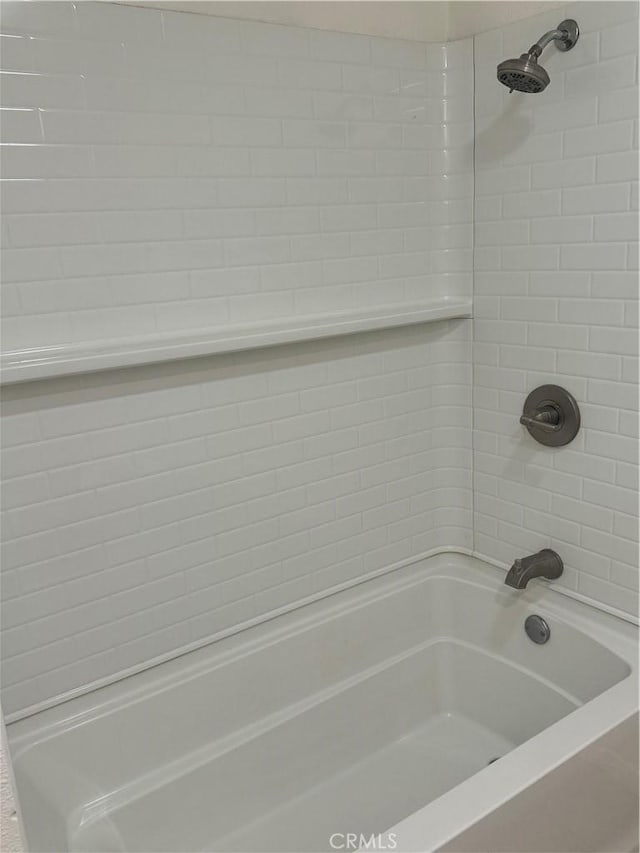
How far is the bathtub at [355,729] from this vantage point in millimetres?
1601

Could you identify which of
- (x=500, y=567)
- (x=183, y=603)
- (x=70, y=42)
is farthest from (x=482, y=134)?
(x=183, y=603)

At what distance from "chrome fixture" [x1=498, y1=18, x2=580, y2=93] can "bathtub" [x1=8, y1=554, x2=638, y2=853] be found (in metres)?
1.31

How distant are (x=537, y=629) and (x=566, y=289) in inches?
36.4

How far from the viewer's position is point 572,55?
1781 millimetres

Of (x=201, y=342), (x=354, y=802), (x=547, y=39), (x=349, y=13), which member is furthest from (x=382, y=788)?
(x=349, y=13)

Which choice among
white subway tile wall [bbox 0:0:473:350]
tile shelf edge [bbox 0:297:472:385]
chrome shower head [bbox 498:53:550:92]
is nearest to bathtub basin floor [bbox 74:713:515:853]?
tile shelf edge [bbox 0:297:472:385]

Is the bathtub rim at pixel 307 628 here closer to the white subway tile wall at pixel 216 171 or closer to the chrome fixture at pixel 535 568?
the chrome fixture at pixel 535 568

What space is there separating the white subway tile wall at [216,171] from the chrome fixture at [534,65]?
0.33 meters

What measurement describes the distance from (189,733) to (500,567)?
1.02 meters

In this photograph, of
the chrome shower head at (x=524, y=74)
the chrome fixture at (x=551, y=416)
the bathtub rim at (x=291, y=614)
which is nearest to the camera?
the chrome shower head at (x=524, y=74)

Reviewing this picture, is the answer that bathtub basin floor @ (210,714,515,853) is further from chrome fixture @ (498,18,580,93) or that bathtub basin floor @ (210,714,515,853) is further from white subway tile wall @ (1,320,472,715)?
chrome fixture @ (498,18,580,93)

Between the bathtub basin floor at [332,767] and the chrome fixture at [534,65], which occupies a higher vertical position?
the chrome fixture at [534,65]

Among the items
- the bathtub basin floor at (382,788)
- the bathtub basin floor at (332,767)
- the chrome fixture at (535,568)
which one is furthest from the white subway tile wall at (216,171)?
the bathtub basin floor at (382,788)

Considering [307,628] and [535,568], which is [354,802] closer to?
[307,628]
